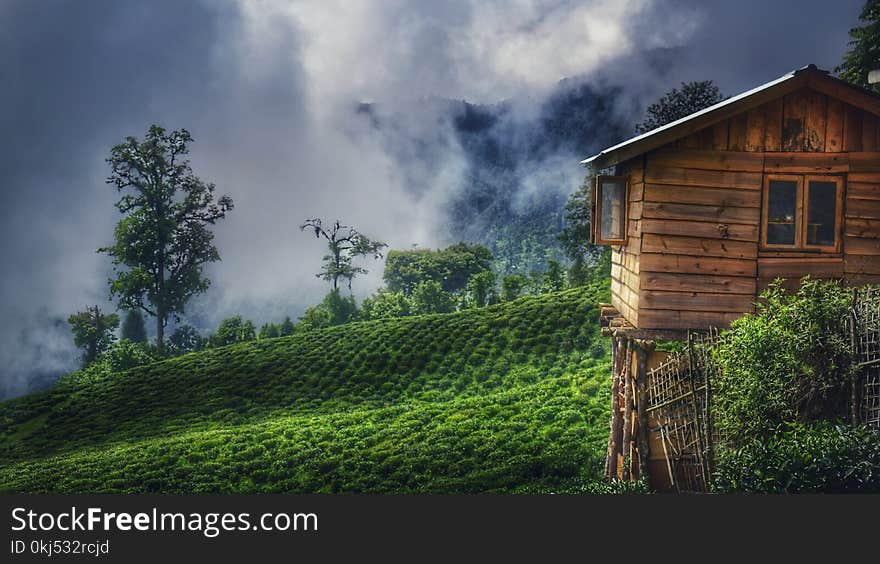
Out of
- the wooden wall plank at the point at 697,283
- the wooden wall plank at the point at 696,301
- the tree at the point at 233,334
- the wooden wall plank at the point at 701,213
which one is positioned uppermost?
the wooden wall plank at the point at 701,213

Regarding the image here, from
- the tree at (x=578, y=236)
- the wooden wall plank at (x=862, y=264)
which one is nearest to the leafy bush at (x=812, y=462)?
the wooden wall plank at (x=862, y=264)

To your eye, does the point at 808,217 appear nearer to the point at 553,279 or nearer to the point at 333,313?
the point at 553,279

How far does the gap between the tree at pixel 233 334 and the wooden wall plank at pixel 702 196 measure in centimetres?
3334

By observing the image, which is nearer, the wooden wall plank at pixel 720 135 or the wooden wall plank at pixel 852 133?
the wooden wall plank at pixel 852 133

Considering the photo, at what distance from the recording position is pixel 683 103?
3083 cm

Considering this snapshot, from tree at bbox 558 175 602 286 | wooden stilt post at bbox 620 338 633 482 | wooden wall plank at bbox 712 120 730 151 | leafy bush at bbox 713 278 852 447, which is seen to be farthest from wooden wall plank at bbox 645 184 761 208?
tree at bbox 558 175 602 286

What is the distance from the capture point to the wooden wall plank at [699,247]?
10469 millimetres

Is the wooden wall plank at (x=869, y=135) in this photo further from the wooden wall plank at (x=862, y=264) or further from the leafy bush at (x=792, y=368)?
the leafy bush at (x=792, y=368)

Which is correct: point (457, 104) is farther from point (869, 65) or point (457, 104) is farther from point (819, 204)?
point (819, 204)

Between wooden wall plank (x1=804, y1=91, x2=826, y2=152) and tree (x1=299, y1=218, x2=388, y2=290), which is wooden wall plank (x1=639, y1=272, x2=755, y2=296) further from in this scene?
tree (x1=299, y1=218, x2=388, y2=290)

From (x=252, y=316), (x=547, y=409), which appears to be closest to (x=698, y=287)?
(x=547, y=409)

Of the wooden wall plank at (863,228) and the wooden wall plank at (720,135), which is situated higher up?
the wooden wall plank at (720,135)

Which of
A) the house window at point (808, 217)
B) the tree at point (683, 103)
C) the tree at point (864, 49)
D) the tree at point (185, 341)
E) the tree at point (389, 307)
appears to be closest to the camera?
the house window at point (808, 217)

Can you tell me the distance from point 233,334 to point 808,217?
118ft
